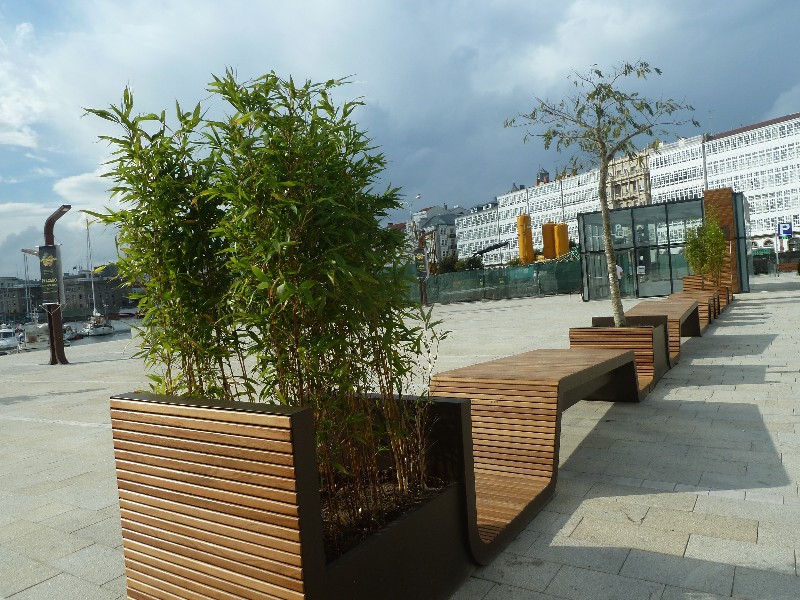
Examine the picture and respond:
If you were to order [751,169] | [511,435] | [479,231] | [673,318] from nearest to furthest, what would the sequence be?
[511,435] → [673,318] → [751,169] → [479,231]

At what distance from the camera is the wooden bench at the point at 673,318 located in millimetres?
9227

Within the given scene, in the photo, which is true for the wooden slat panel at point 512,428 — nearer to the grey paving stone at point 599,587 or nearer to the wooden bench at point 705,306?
the grey paving stone at point 599,587

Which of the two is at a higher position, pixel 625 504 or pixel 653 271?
pixel 653 271

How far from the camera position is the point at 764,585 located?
2.86m

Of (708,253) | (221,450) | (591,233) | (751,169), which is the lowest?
(221,450)

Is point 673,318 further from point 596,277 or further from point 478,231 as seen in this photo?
point 478,231

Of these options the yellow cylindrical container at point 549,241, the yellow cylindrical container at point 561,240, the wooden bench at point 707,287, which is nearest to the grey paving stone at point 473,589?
the wooden bench at point 707,287

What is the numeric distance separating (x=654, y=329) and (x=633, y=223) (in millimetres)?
21744

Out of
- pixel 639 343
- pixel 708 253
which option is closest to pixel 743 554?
pixel 639 343

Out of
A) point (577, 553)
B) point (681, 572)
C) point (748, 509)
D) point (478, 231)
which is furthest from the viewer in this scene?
point (478, 231)

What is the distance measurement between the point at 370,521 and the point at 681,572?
149 centimetres

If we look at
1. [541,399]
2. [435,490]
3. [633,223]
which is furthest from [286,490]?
[633,223]

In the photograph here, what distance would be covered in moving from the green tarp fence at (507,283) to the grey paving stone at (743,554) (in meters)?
33.4

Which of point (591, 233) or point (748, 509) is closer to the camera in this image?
point (748, 509)
